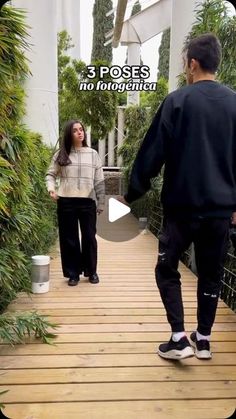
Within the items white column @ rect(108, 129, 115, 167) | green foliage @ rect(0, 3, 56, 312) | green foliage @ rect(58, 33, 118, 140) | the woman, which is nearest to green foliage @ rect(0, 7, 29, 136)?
green foliage @ rect(0, 3, 56, 312)

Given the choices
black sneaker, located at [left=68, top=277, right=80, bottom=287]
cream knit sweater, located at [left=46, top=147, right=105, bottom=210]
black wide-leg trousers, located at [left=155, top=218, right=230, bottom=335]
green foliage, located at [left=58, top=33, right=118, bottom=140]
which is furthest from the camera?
green foliage, located at [left=58, top=33, right=118, bottom=140]

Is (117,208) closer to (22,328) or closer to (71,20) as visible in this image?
(22,328)

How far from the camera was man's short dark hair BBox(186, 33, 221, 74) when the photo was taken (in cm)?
161

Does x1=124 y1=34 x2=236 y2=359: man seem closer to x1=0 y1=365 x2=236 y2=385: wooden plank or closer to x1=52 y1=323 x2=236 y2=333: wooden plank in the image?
x1=0 y1=365 x2=236 y2=385: wooden plank

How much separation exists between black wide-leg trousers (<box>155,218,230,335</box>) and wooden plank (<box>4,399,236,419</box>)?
1.15ft

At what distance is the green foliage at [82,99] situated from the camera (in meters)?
7.56

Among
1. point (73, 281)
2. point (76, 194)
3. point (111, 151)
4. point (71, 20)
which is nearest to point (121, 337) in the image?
point (73, 281)

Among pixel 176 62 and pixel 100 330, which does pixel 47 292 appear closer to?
pixel 100 330

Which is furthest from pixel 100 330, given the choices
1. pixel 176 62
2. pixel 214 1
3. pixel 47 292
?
pixel 176 62

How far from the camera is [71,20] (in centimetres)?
1053

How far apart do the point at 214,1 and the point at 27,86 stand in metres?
2.33

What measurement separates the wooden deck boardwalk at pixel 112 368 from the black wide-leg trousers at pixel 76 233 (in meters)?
0.38

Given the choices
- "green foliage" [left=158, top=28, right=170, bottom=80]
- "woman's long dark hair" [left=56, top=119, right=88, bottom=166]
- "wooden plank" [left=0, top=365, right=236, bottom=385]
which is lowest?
"wooden plank" [left=0, top=365, right=236, bottom=385]

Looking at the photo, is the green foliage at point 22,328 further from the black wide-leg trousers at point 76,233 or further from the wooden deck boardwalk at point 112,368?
the black wide-leg trousers at point 76,233
